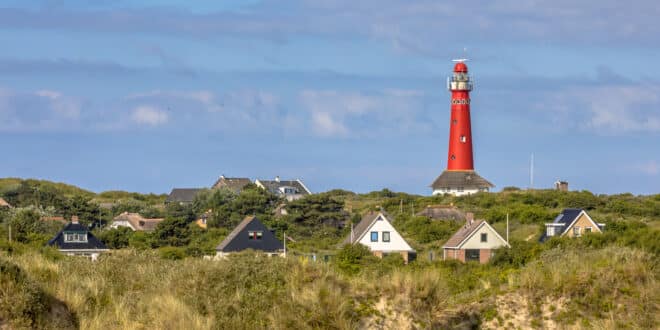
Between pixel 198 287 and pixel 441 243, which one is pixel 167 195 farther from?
pixel 198 287

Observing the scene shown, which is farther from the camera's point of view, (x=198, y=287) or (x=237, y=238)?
(x=237, y=238)

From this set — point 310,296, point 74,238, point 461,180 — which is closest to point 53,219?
point 74,238

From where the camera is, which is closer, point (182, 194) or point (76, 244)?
point (76, 244)

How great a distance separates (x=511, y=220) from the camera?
231ft

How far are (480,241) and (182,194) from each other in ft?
207

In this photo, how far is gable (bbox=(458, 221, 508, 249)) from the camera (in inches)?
2188

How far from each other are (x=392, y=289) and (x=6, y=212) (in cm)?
6429

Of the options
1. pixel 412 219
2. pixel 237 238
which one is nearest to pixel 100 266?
pixel 237 238

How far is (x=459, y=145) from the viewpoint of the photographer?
9844cm

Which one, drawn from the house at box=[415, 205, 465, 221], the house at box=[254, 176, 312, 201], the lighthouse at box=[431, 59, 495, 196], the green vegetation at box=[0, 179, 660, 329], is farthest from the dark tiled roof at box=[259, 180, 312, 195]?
the green vegetation at box=[0, 179, 660, 329]

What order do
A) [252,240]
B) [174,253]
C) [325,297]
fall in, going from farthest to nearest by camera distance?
[252,240], [174,253], [325,297]

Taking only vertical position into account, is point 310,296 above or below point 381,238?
below

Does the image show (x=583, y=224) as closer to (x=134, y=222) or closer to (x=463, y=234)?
(x=463, y=234)

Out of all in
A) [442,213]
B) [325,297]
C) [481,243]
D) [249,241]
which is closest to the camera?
[325,297]
